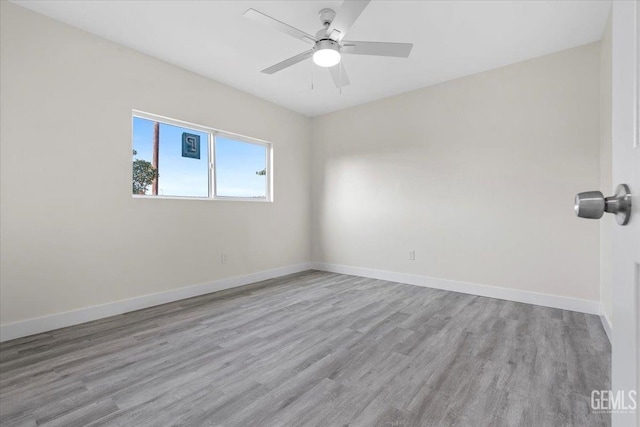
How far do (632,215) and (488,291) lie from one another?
11.4 ft

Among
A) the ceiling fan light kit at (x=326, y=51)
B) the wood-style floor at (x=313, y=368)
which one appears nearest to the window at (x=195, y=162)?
the wood-style floor at (x=313, y=368)

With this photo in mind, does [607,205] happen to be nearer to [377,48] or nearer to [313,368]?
[313,368]

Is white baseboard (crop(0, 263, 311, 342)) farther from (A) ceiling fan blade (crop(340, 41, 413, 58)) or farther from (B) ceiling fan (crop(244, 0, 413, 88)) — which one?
(A) ceiling fan blade (crop(340, 41, 413, 58))

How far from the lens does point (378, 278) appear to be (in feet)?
14.2

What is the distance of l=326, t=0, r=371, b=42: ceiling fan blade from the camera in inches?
74.3

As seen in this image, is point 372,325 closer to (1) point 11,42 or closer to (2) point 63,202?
(2) point 63,202

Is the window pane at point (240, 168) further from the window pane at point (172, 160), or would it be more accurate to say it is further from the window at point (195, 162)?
the window pane at point (172, 160)

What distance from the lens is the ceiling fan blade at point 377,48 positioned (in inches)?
90.0

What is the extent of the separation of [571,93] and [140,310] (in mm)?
5094

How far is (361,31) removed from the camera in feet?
8.78

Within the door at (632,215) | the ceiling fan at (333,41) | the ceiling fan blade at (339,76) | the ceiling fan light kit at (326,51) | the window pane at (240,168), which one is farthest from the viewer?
the window pane at (240,168)

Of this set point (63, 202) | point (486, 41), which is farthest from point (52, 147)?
point (486, 41)

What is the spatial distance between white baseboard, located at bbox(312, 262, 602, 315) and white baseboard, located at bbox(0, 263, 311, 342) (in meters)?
1.76

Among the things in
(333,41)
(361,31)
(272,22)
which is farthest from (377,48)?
(272,22)
